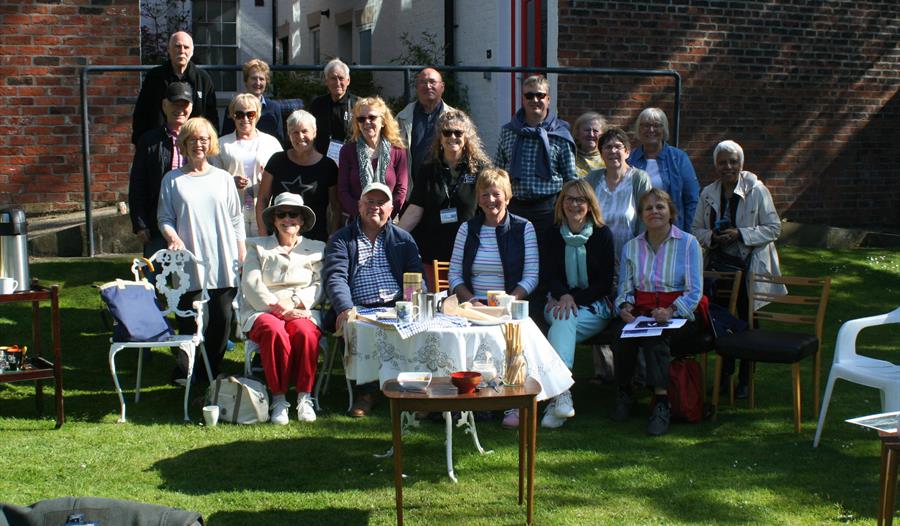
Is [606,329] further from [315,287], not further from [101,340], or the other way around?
[101,340]

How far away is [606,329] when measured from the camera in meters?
6.92

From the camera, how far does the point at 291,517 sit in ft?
16.3

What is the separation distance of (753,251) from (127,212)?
209 inches

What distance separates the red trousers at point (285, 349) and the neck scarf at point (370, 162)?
1201 mm

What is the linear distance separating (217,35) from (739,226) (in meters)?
13.0

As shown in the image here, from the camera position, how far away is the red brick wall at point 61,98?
31.0 feet

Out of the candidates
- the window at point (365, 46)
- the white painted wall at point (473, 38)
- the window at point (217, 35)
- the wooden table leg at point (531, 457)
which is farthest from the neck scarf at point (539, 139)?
the window at point (217, 35)

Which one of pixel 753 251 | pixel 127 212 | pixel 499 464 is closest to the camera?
pixel 499 464

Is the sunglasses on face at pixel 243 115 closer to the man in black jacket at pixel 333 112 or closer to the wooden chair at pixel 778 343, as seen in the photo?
the man in black jacket at pixel 333 112

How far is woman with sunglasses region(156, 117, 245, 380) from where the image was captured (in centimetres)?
712

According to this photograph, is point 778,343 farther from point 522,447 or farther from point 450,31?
point 450,31

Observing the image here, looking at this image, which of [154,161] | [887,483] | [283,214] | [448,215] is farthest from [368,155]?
[887,483]

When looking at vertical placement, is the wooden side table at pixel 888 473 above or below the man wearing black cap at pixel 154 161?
below

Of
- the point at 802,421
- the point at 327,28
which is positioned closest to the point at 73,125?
the point at 802,421
